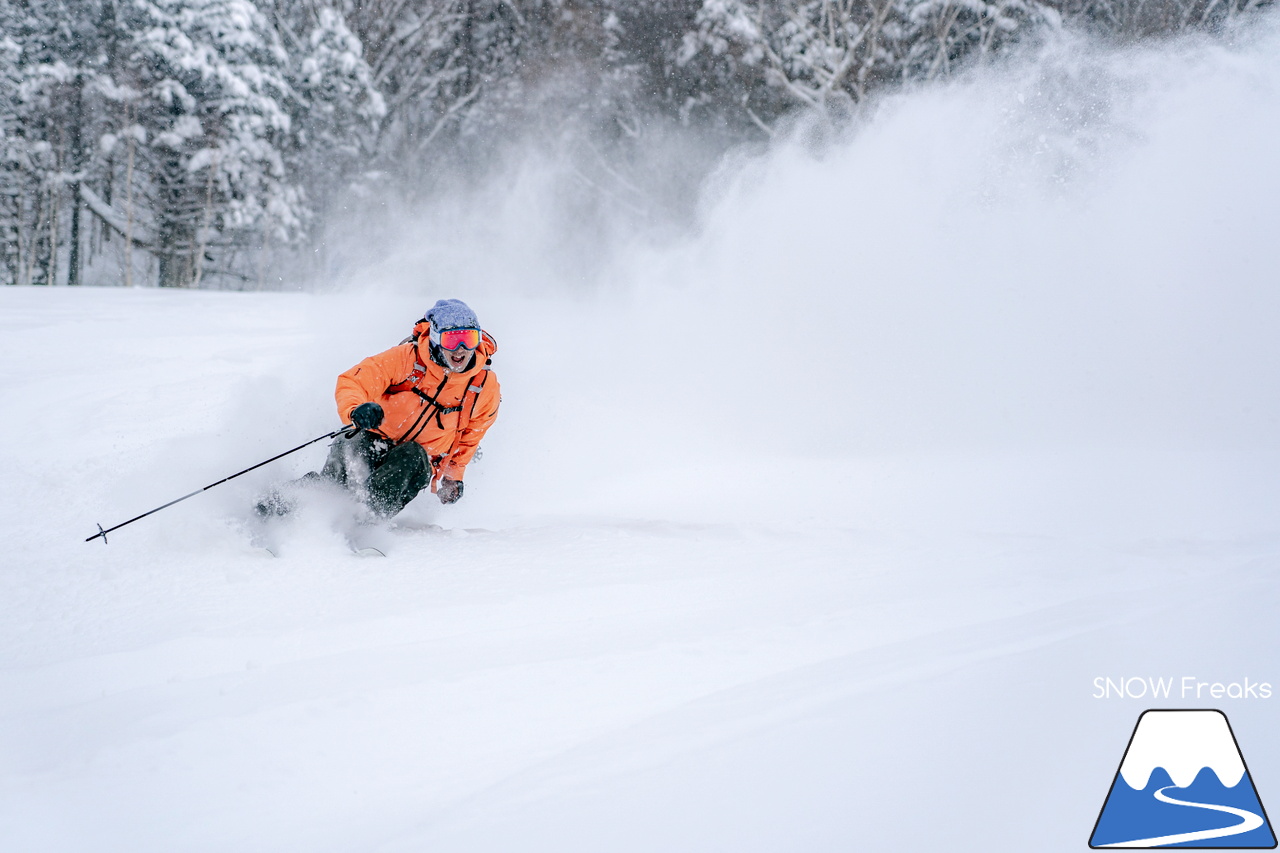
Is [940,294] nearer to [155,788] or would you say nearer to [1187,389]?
[1187,389]

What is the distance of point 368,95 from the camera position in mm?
18969

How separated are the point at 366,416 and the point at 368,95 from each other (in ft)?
57.5

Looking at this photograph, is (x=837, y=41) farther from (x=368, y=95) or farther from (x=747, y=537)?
(x=747, y=537)

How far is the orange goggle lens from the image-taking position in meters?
3.97

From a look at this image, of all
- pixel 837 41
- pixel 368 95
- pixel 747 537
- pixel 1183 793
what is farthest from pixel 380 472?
pixel 368 95

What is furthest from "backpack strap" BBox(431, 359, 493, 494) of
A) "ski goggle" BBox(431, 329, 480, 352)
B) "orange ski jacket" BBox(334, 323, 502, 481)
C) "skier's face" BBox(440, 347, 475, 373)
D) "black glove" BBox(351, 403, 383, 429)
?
"black glove" BBox(351, 403, 383, 429)

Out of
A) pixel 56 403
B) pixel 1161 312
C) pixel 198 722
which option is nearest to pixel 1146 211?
pixel 1161 312

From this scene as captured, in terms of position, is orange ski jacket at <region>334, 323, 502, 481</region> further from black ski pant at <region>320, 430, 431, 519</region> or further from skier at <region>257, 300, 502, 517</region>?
black ski pant at <region>320, 430, 431, 519</region>

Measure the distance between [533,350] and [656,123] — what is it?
14200 mm

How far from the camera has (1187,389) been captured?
249 inches

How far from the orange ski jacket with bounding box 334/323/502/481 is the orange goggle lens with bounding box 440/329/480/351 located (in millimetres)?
132

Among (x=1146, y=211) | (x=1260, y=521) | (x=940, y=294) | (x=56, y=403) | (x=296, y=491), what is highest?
(x=1146, y=211)

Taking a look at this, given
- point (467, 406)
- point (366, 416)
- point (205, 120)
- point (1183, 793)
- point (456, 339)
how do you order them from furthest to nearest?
1. point (205, 120)
2. point (467, 406)
3. point (456, 339)
4. point (366, 416)
5. point (1183, 793)

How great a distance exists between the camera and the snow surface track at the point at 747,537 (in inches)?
84.2
